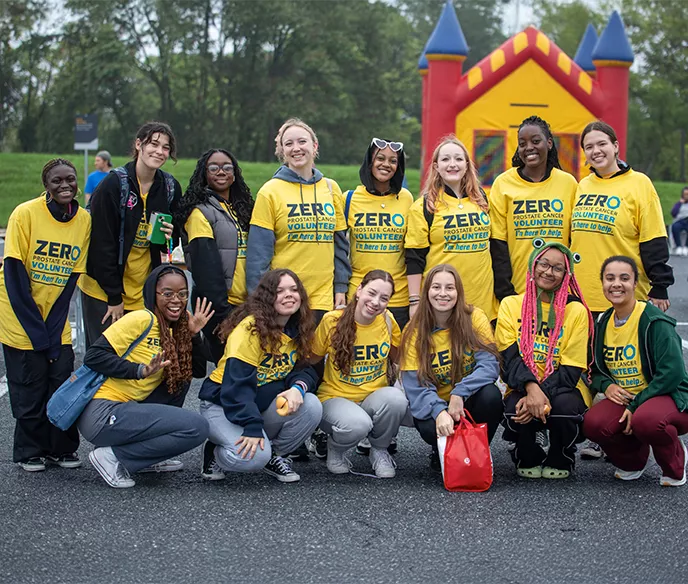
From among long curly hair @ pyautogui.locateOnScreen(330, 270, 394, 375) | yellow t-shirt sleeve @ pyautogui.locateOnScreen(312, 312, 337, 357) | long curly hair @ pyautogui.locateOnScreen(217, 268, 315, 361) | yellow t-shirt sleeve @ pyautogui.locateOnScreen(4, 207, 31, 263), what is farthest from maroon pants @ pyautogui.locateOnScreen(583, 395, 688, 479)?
yellow t-shirt sleeve @ pyautogui.locateOnScreen(4, 207, 31, 263)

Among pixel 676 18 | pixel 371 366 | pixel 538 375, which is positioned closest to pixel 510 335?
pixel 538 375

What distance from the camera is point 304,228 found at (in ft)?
17.4

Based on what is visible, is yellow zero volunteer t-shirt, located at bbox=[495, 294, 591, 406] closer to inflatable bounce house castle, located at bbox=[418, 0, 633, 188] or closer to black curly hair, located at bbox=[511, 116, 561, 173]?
black curly hair, located at bbox=[511, 116, 561, 173]

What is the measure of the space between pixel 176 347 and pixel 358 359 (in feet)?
3.14

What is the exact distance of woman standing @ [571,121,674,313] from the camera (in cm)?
529

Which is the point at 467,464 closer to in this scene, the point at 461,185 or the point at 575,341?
the point at 575,341

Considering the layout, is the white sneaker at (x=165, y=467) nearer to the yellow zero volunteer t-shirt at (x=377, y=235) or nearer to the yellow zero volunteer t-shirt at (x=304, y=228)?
the yellow zero volunteer t-shirt at (x=304, y=228)

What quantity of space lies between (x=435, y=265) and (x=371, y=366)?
26.0 inches

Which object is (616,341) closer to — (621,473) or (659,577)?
(621,473)

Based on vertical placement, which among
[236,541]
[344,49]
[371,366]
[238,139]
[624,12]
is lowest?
[236,541]

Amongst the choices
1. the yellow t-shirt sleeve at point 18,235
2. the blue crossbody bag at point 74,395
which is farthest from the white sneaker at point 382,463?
the yellow t-shirt sleeve at point 18,235

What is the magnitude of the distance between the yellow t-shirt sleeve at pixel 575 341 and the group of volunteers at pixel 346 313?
11 mm

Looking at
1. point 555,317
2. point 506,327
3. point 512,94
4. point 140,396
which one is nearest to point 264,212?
point 140,396

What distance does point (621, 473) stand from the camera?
16.2 feet
